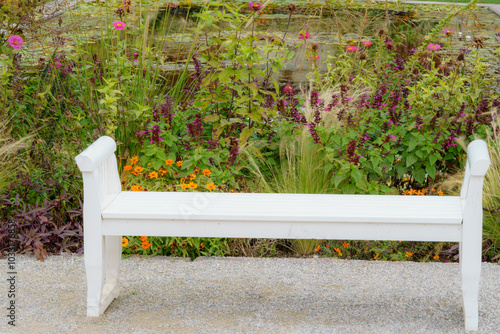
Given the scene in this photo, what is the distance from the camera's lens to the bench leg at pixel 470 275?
2.74 metres

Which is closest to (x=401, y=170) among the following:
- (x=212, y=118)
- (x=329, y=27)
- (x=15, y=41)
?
(x=212, y=118)

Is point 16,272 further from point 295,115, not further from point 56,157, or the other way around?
point 295,115

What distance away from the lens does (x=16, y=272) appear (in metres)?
3.48

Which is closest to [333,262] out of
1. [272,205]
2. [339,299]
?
[339,299]

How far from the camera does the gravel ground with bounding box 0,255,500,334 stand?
9.49 feet

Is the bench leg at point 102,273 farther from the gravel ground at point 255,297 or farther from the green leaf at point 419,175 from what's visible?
the green leaf at point 419,175

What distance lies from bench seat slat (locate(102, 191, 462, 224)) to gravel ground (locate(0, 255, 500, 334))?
20.3 inches

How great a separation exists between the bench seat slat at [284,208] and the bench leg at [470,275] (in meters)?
0.13

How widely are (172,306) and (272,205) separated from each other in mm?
715

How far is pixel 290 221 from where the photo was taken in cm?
274

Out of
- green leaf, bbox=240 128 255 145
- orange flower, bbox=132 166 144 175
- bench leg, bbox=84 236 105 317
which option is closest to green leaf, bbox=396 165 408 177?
green leaf, bbox=240 128 255 145

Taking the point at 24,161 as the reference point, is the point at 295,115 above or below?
above

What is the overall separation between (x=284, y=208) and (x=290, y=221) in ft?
0.44

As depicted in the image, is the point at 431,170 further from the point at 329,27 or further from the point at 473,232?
the point at 329,27
